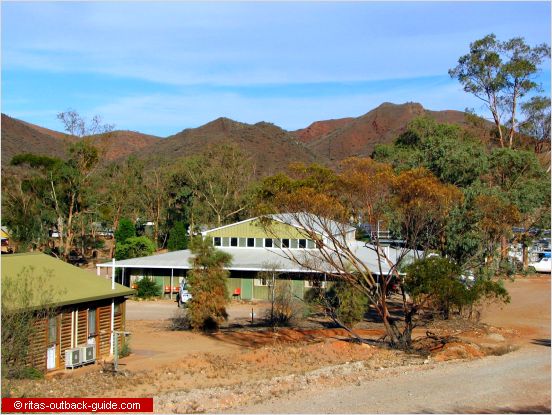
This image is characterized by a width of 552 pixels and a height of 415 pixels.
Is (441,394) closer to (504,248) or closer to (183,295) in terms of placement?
(504,248)

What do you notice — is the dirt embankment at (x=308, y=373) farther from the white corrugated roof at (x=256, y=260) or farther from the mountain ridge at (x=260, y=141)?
the mountain ridge at (x=260, y=141)

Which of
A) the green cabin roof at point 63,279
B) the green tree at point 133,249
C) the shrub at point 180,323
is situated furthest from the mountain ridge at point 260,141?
the green cabin roof at point 63,279

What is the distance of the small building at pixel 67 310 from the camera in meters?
19.1

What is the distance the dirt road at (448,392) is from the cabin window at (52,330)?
696 cm

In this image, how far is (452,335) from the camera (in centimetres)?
2736

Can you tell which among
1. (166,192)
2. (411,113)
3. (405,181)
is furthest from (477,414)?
(411,113)

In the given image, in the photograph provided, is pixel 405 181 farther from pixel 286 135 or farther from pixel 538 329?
pixel 286 135

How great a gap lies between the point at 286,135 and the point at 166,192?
9662 cm

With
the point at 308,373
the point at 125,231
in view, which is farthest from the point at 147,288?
the point at 308,373

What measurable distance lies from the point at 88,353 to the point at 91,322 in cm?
118

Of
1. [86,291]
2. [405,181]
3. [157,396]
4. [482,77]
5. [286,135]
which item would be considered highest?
[286,135]

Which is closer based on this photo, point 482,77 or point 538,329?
point 538,329

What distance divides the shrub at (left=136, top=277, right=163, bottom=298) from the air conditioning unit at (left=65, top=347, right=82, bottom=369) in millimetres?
19678

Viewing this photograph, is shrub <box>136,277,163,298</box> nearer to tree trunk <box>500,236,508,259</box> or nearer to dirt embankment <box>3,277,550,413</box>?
dirt embankment <box>3,277,550,413</box>
